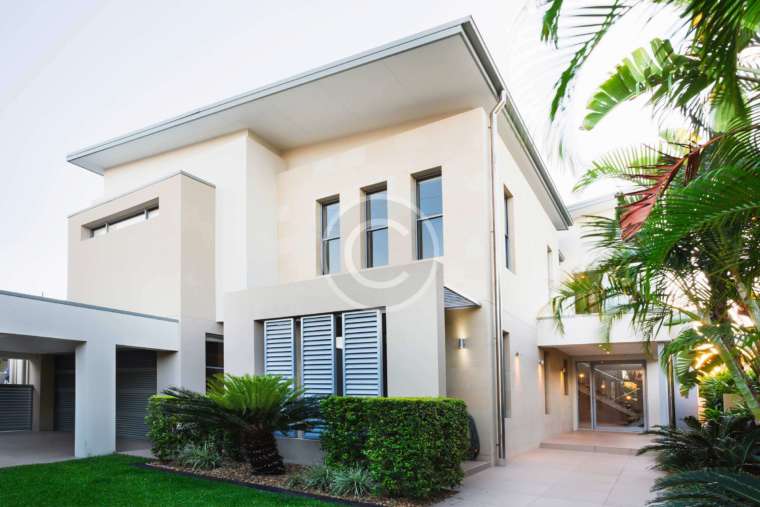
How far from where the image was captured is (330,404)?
8969 millimetres

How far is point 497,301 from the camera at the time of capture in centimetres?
1170

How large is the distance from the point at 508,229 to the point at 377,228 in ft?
10.5

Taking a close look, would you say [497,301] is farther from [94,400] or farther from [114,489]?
[94,400]

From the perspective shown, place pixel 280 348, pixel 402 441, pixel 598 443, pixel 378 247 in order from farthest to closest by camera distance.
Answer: pixel 598 443 < pixel 378 247 < pixel 280 348 < pixel 402 441

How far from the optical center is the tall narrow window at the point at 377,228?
13.3m

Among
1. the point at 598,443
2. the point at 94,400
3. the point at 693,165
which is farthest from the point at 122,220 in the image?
the point at 693,165

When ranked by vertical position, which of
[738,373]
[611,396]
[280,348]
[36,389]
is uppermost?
[280,348]

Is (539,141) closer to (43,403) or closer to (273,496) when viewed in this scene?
(273,496)

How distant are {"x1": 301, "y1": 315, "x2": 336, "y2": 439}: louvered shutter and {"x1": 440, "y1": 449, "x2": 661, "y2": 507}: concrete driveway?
2.99m

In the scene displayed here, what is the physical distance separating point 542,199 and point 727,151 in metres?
14.0

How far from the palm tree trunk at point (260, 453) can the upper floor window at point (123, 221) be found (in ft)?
24.5

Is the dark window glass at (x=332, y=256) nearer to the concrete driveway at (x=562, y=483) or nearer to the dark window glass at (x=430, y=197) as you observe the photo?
the dark window glass at (x=430, y=197)

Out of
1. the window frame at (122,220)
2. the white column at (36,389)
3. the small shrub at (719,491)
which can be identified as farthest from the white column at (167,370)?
the small shrub at (719,491)

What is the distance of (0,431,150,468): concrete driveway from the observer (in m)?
11.7
